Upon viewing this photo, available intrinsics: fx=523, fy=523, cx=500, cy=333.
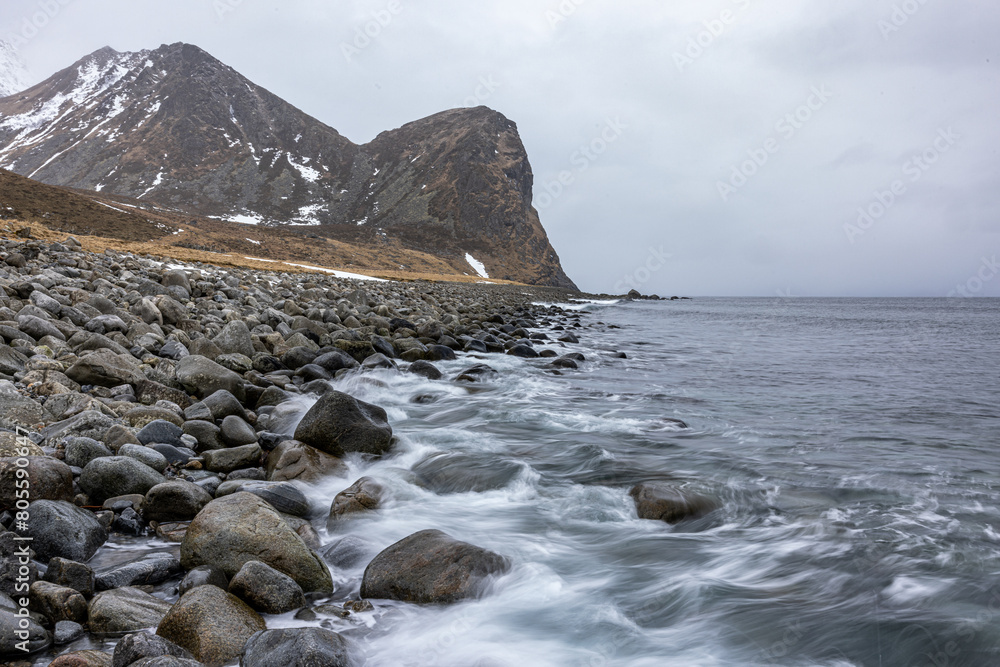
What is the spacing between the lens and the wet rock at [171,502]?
4.49m

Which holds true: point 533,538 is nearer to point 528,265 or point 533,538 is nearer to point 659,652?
point 659,652

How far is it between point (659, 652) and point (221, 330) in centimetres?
975

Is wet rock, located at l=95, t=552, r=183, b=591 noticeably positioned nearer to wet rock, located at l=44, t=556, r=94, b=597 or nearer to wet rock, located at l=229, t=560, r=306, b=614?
wet rock, located at l=44, t=556, r=94, b=597

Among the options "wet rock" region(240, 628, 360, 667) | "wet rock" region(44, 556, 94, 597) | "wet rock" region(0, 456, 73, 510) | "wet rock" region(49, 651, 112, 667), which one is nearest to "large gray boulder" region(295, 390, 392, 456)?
"wet rock" region(0, 456, 73, 510)

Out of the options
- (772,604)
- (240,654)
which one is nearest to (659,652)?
(772,604)

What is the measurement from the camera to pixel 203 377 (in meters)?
7.71

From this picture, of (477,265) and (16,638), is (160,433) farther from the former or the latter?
(477,265)

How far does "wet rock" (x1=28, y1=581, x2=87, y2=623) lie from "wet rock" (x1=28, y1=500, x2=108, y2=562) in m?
0.60

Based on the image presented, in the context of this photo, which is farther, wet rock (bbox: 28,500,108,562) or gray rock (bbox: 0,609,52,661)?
wet rock (bbox: 28,500,108,562)

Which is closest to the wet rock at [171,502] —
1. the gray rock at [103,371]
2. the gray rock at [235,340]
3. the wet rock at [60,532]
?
the wet rock at [60,532]

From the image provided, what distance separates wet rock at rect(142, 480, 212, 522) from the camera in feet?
14.7

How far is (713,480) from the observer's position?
6.72 meters

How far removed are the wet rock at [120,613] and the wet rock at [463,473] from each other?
346 centimetres

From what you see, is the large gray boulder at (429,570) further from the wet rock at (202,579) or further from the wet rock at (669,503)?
the wet rock at (669,503)
